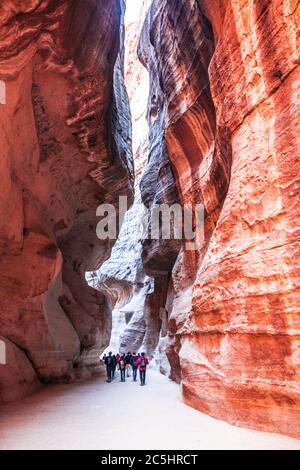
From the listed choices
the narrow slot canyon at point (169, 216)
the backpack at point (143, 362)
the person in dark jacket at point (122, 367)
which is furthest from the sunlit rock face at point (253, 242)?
the person in dark jacket at point (122, 367)

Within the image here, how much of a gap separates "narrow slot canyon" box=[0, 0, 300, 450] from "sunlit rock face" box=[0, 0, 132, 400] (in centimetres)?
5

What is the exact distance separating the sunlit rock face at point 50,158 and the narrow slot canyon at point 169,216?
0.16 feet

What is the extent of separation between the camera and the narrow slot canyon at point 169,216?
15.9 feet

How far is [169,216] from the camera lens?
508 inches

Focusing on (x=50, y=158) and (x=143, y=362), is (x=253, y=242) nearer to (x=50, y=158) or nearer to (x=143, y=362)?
(x=50, y=158)

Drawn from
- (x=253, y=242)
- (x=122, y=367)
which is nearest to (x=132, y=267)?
(x=122, y=367)

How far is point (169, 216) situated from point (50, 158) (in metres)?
4.57

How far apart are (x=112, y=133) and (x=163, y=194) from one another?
3015 millimetres

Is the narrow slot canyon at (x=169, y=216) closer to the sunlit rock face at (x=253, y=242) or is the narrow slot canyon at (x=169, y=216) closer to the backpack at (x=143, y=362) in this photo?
the sunlit rock face at (x=253, y=242)

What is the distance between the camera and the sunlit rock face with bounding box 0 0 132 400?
23.5 feet

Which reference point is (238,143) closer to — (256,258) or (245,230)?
(245,230)

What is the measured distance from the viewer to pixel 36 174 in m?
10.4

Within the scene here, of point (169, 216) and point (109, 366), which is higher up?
point (169, 216)

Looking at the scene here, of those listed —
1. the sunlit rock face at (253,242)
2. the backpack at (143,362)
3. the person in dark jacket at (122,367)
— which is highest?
the sunlit rock face at (253,242)
